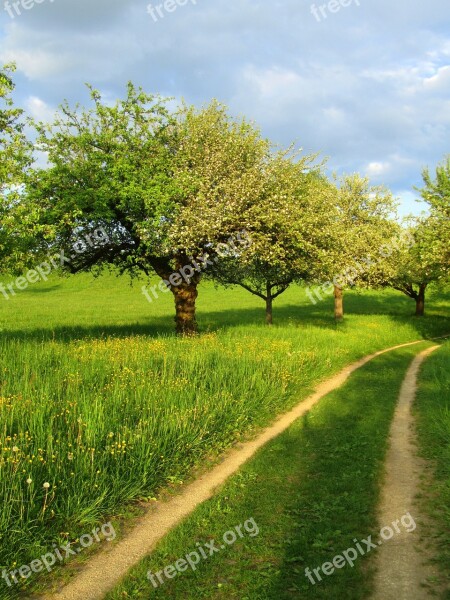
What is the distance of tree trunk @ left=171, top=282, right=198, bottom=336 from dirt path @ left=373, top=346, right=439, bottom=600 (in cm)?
1581

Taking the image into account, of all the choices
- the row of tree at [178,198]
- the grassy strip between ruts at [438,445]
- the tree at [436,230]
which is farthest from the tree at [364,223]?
the grassy strip between ruts at [438,445]

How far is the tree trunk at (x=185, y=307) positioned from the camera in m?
27.5

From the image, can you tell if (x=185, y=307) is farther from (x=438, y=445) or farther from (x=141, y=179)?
(x=438, y=445)

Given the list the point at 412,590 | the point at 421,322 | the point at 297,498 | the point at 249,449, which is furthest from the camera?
the point at 421,322

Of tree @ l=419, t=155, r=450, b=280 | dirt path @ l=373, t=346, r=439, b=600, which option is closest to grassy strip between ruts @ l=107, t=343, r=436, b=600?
dirt path @ l=373, t=346, r=439, b=600

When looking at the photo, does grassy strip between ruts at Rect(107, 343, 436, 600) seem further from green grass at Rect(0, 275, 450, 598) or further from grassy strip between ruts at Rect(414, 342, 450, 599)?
green grass at Rect(0, 275, 450, 598)

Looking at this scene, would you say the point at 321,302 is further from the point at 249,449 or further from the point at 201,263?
the point at 249,449

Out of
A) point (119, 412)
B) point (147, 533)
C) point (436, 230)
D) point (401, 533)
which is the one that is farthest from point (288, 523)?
point (436, 230)

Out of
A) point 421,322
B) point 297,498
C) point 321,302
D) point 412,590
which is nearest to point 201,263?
point 297,498

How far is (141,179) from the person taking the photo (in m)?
23.3

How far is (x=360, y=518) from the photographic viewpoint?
27.7ft

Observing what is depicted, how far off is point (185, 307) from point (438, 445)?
18024mm

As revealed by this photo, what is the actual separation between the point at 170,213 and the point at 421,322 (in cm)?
2977

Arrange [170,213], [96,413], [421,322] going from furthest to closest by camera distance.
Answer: [421,322] → [170,213] → [96,413]
